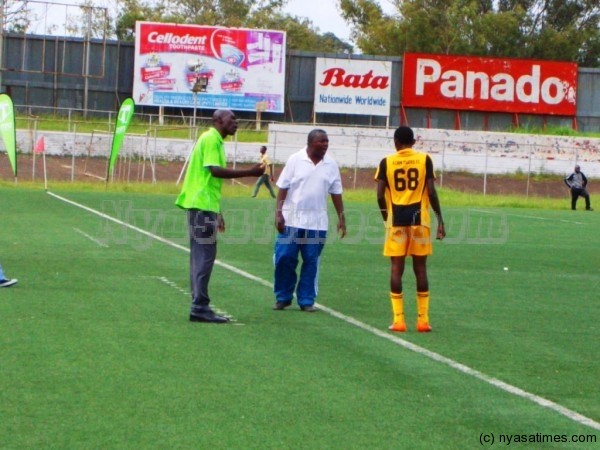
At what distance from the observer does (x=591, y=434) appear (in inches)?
270

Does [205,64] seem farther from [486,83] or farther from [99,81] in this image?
[486,83]

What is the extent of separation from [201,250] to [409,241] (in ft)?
6.20

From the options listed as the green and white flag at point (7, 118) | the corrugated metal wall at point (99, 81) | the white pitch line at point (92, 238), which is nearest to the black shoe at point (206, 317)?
the white pitch line at point (92, 238)

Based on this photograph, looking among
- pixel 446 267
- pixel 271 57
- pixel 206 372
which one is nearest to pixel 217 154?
pixel 206 372

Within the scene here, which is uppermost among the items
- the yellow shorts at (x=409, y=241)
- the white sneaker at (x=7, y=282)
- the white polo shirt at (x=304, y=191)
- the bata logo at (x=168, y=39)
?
the bata logo at (x=168, y=39)

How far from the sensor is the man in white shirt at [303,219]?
12.0 metres

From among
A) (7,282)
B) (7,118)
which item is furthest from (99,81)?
(7,282)

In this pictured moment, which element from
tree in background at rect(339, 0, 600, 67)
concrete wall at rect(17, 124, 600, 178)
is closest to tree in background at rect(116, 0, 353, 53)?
tree in background at rect(339, 0, 600, 67)

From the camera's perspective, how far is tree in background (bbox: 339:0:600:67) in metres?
73.5

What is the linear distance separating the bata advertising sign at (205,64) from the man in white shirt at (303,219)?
1844 inches

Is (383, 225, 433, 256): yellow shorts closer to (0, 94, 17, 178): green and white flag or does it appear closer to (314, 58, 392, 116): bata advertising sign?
(0, 94, 17, 178): green and white flag

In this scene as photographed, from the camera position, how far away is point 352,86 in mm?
61281

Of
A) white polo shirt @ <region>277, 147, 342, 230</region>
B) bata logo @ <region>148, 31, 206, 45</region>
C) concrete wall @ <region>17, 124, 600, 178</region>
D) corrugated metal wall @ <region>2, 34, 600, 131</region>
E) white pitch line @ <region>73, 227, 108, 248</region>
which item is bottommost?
white pitch line @ <region>73, 227, 108, 248</region>

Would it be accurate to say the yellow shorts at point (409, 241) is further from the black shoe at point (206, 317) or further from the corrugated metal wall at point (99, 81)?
the corrugated metal wall at point (99, 81)
